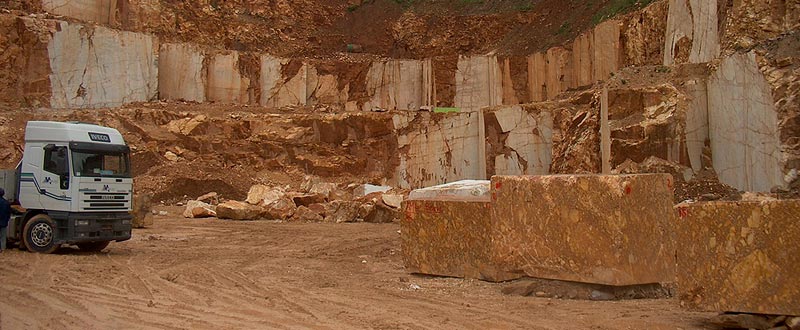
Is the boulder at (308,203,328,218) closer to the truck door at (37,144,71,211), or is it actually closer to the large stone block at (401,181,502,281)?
the truck door at (37,144,71,211)

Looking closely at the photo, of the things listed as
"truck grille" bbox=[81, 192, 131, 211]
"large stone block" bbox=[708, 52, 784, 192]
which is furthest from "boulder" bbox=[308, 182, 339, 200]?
"large stone block" bbox=[708, 52, 784, 192]

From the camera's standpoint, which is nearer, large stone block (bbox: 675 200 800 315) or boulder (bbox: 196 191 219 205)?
large stone block (bbox: 675 200 800 315)

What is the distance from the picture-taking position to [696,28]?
19016 mm

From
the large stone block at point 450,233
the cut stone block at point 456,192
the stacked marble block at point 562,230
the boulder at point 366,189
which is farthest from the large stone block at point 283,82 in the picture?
the stacked marble block at point 562,230

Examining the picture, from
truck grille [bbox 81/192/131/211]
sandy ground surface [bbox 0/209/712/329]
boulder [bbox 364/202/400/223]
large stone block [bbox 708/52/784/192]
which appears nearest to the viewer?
sandy ground surface [bbox 0/209/712/329]

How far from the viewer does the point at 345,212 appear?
65.7 ft

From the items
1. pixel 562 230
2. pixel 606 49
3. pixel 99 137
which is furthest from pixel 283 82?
pixel 562 230

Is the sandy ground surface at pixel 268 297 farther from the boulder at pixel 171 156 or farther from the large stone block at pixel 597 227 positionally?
the boulder at pixel 171 156

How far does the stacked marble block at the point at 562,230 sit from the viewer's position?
734cm

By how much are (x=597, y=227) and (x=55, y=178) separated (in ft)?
30.4

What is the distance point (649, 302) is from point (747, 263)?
7.15 feet

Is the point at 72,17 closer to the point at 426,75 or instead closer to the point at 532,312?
the point at 426,75

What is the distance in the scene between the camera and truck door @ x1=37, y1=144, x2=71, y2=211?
38.8 feet

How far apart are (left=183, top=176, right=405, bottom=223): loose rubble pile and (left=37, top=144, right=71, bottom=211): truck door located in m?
8.56
